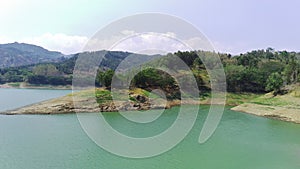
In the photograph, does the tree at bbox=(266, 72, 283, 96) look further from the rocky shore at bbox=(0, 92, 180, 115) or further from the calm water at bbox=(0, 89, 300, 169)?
the rocky shore at bbox=(0, 92, 180, 115)

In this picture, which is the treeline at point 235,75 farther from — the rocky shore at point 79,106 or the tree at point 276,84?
the rocky shore at point 79,106

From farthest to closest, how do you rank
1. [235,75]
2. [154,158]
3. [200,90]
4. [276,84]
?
[235,75]
[200,90]
[276,84]
[154,158]

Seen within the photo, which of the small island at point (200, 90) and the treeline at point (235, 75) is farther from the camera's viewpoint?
the treeline at point (235, 75)

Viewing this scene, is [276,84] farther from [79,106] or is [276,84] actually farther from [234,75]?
[79,106]

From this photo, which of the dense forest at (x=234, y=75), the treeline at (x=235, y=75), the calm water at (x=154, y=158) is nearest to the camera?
the calm water at (x=154, y=158)

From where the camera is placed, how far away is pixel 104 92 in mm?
32438

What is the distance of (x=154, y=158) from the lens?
618 inches

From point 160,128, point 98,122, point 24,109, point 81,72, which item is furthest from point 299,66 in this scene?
point 81,72

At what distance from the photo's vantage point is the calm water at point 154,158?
14.9 m

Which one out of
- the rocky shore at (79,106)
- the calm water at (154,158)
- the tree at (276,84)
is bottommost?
the calm water at (154,158)

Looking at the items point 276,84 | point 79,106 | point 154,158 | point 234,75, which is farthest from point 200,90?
point 154,158

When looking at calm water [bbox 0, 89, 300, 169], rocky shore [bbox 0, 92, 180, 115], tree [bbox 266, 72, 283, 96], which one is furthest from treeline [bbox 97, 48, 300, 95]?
calm water [bbox 0, 89, 300, 169]

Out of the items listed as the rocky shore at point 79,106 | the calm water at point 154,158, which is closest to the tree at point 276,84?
the calm water at point 154,158

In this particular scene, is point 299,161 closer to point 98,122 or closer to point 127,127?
point 127,127
